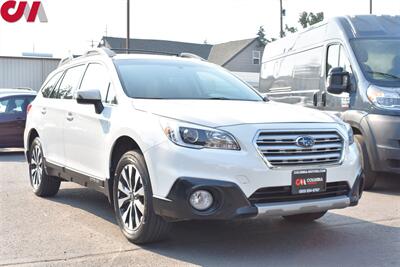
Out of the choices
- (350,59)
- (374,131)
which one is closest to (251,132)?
(374,131)

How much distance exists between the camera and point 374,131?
7648 mm

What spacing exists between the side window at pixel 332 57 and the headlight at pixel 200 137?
4.63m

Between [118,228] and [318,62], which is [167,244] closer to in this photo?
[118,228]

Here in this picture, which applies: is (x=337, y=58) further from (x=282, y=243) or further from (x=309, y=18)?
(x=309, y=18)

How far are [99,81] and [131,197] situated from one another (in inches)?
61.6

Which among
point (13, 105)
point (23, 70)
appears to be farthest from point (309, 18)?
point (13, 105)

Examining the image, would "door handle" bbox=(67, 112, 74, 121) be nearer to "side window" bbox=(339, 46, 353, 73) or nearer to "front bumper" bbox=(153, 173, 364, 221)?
"front bumper" bbox=(153, 173, 364, 221)

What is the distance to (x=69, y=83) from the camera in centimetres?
699

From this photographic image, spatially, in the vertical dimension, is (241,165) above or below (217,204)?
above

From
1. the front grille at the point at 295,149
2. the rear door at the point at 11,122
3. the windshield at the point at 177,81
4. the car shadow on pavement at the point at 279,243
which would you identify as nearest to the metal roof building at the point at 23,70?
the rear door at the point at 11,122

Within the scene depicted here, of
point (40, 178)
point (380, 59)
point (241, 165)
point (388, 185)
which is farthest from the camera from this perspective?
point (388, 185)

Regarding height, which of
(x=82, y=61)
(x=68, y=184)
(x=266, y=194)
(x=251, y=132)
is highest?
(x=82, y=61)

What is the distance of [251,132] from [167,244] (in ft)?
4.34

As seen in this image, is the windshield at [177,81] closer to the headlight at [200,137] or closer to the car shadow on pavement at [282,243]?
the headlight at [200,137]
